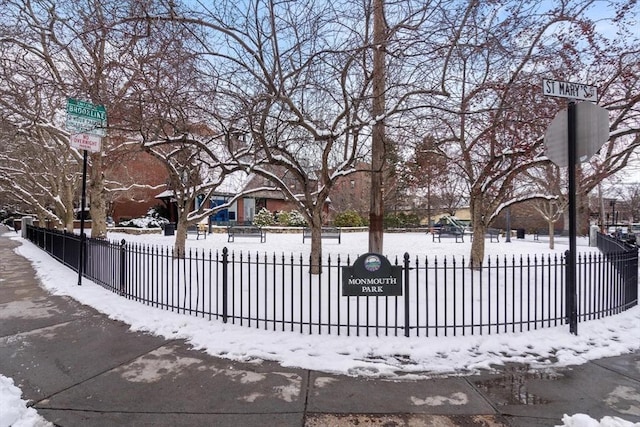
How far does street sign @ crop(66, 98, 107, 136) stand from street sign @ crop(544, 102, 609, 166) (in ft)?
27.4

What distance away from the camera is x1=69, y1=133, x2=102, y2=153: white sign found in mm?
8570

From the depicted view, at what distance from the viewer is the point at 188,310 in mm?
6746

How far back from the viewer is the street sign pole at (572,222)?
214 inches

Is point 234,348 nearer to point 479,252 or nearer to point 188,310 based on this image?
point 188,310

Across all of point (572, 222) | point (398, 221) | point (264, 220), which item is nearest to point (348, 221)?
point (398, 221)

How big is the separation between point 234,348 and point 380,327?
205 centimetres

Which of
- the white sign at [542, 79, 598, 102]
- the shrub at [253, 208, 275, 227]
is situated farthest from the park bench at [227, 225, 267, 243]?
the white sign at [542, 79, 598, 102]

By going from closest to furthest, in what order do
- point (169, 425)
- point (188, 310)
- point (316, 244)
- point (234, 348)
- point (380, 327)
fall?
1. point (169, 425)
2. point (234, 348)
3. point (380, 327)
4. point (188, 310)
5. point (316, 244)

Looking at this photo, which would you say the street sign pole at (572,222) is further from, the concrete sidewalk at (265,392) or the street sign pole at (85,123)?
the street sign pole at (85,123)

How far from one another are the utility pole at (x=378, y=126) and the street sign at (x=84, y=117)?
5.77m

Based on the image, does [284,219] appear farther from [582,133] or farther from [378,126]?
[582,133]

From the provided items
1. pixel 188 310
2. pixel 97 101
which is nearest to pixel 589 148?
pixel 188 310

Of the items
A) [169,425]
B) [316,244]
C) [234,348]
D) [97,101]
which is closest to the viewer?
[169,425]

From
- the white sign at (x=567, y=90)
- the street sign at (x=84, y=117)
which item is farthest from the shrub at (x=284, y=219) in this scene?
the white sign at (x=567, y=90)
